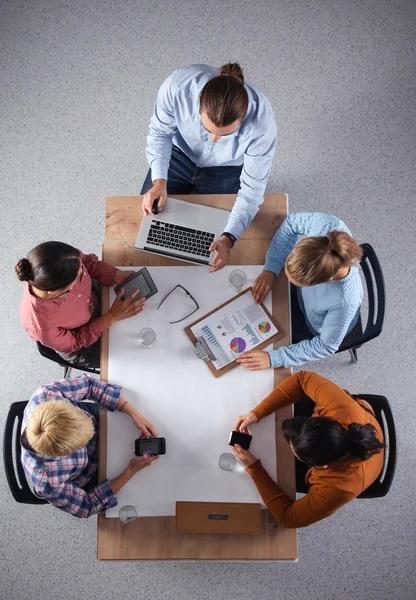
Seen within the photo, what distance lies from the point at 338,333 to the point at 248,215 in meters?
0.54

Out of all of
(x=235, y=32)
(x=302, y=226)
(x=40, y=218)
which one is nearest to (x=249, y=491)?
(x=302, y=226)

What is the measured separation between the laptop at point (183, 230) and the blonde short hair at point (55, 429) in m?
0.64

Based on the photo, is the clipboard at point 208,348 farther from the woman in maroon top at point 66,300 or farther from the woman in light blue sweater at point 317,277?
the woman in maroon top at point 66,300

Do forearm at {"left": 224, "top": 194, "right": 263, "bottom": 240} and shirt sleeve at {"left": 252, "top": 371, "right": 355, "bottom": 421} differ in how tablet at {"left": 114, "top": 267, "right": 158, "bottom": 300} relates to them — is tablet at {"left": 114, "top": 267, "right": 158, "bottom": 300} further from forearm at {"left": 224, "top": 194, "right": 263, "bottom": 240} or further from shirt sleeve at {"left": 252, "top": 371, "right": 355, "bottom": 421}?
shirt sleeve at {"left": 252, "top": 371, "right": 355, "bottom": 421}

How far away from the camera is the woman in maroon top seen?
4.90 feet

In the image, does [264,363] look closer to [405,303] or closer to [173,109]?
[173,109]

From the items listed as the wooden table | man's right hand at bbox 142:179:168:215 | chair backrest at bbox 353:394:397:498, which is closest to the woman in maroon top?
the wooden table

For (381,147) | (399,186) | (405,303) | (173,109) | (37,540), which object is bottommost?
(37,540)

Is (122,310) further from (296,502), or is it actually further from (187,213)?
(296,502)

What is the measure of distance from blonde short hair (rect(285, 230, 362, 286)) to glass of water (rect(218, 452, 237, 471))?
63 cm

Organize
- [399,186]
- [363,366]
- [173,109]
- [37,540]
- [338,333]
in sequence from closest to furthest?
[338,333] → [173,109] → [37,540] → [363,366] → [399,186]

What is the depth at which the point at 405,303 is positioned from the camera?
2.47 meters

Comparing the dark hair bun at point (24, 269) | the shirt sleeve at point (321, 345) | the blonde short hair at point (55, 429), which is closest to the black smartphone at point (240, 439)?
the shirt sleeve at point (321, 345)

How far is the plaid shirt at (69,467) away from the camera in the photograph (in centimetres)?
151
